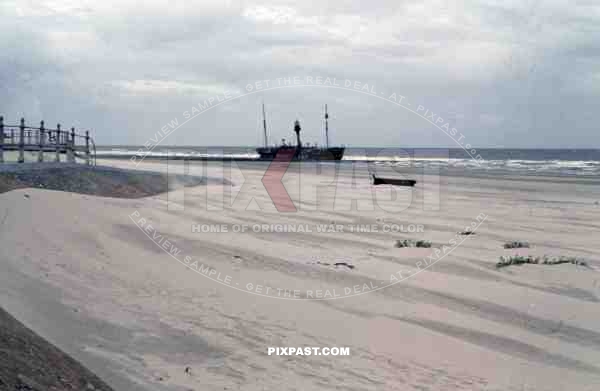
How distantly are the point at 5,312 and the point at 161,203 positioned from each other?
10.4 metres

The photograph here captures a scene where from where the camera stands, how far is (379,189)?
83.3ft

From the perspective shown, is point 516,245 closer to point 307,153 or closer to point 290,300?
point 290,300

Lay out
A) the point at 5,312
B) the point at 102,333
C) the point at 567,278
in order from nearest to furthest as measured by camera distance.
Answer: the point at 5,312, the point at 102,333, the point at 567,278

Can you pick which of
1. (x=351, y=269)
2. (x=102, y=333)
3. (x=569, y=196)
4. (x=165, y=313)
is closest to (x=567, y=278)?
(x=351, y=269)

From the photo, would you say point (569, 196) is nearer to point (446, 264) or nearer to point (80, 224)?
point (446, 264)

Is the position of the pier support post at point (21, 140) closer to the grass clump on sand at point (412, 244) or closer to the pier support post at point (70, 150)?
the pier support post at point (70, 150)

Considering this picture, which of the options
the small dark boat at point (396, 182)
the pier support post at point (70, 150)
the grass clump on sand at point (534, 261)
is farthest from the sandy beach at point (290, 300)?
the small dark boat at point (396, 182)

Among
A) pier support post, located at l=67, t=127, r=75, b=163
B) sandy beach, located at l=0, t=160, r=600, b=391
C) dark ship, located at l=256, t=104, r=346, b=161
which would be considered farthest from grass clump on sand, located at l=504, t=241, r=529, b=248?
dark ship, located at l=256, t=104, r=346, b=161

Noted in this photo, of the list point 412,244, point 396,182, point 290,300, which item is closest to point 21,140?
point 412,244

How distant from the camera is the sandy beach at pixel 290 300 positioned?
16.2ft

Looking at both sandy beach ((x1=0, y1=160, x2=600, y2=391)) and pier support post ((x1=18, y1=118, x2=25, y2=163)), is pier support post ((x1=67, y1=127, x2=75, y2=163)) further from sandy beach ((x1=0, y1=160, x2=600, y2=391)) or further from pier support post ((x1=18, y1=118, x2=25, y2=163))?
sandy beach ((x1=0, y1=160, x2=600, y2=391))

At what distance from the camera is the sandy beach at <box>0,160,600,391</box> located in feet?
16.2

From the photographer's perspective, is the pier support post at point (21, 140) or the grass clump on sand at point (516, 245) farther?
the pier support post at point (21, 140)

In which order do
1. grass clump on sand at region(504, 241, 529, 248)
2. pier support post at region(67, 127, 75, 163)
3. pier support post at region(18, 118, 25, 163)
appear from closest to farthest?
grass clump on sand at region(504, 241, 529, 248)
pier support post at region(18, 118, 25, 163)
pier support post at region(67, 127, 75, 163)
